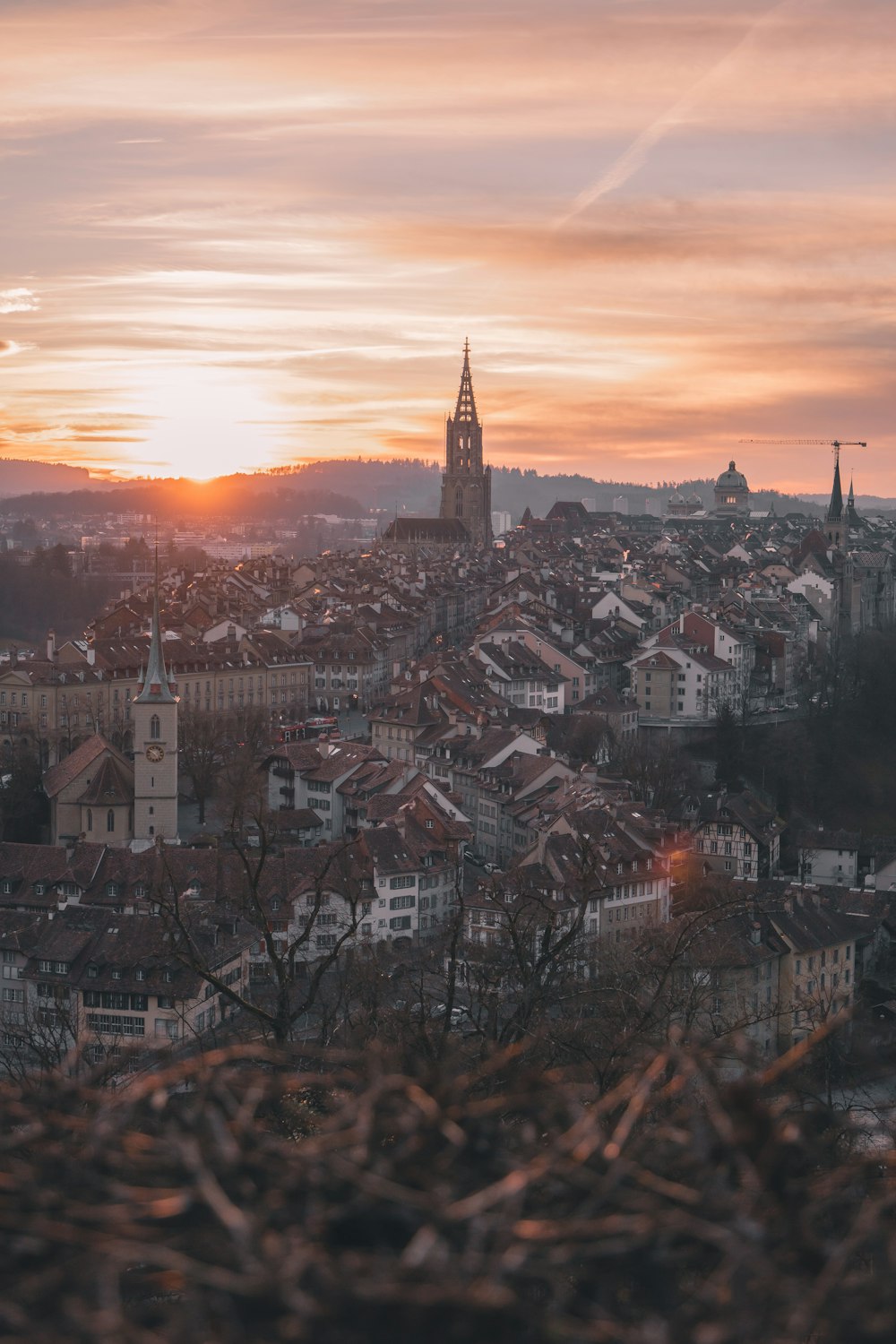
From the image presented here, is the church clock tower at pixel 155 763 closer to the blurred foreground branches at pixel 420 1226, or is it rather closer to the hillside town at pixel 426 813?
the hillside town at pixel 426 813

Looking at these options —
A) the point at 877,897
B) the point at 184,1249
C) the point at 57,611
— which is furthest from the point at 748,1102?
the point at 57,611

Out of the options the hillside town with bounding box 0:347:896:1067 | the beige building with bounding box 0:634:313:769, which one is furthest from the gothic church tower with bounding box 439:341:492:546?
the beige building with bounding box 0:634:313:769

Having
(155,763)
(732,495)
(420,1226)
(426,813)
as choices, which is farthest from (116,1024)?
(732,495)

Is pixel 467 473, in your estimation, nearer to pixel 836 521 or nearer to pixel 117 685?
pixel 836 521

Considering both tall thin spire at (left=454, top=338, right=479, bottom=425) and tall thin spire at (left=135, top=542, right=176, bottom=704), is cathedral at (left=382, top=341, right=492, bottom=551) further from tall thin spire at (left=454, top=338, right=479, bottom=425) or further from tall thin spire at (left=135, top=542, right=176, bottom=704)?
tall thin spire at (left=135, top=542, right=176, bottom=704)

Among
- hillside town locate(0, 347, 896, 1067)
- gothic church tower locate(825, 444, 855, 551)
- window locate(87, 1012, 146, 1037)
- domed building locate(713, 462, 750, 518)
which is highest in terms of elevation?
domed building locate(713, 462, 750, 518)

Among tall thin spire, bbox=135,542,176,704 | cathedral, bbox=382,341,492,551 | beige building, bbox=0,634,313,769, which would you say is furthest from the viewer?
cathedral, bbox=382,341,492,551
